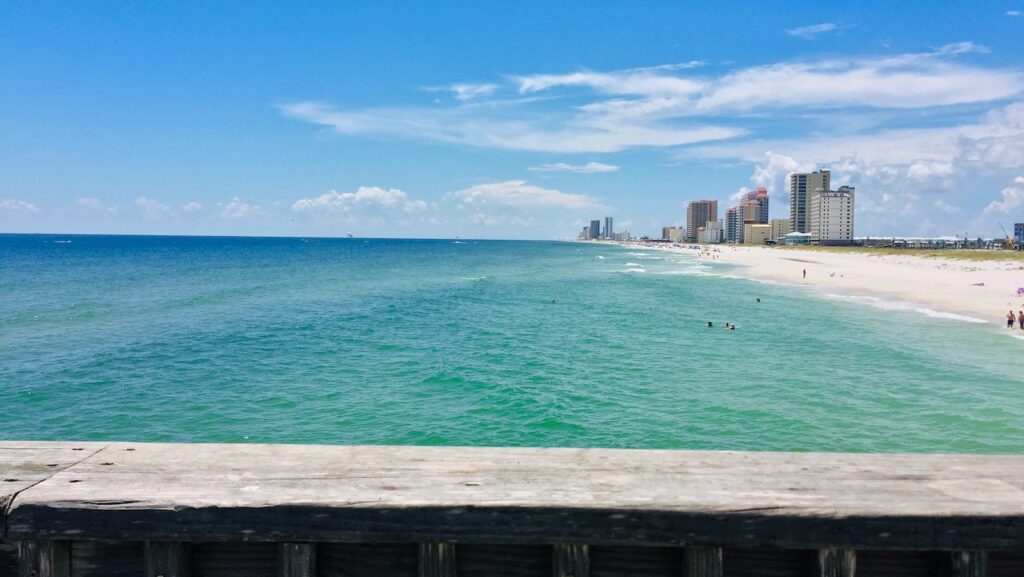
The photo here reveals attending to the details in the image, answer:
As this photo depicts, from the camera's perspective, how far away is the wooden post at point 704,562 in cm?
285

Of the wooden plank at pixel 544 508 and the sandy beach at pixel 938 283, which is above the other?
the wooden plank at pixel 544 508

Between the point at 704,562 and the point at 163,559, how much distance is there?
2.49 metres

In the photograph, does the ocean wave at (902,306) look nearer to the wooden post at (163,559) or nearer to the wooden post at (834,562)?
the wooden post at (834,562)

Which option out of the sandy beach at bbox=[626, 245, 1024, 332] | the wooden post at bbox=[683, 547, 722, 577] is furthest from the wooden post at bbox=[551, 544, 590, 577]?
the sandy beach at bbox=[626, 245, 1024, 332]

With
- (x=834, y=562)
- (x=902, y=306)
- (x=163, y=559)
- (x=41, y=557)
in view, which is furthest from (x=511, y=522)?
(x=902, y=306)

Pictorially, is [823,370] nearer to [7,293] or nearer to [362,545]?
[362,545]

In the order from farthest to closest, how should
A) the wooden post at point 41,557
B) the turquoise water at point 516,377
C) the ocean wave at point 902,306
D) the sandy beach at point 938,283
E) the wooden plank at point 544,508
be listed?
1. the sandy beach at point 938,283
2. the ocean wave at point 902,306
3. the turquoise water at point 516,377
4. the wooden post at point 41,557
5. the wooden plank at point 544,508

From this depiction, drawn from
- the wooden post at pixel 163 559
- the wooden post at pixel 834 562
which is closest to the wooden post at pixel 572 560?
the wooden post at pixel 834 562

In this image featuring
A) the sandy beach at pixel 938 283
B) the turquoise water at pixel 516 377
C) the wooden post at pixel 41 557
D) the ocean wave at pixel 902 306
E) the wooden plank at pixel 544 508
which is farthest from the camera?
the sandy beach at pixel 938 283

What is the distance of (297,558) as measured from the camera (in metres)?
2.92

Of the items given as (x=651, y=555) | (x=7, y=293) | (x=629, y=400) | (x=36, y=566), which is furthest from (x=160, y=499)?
(x=7, y=293)

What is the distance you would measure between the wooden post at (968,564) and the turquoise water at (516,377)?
43.7 feet

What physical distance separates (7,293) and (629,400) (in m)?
68.3

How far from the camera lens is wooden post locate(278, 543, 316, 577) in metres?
2.92
